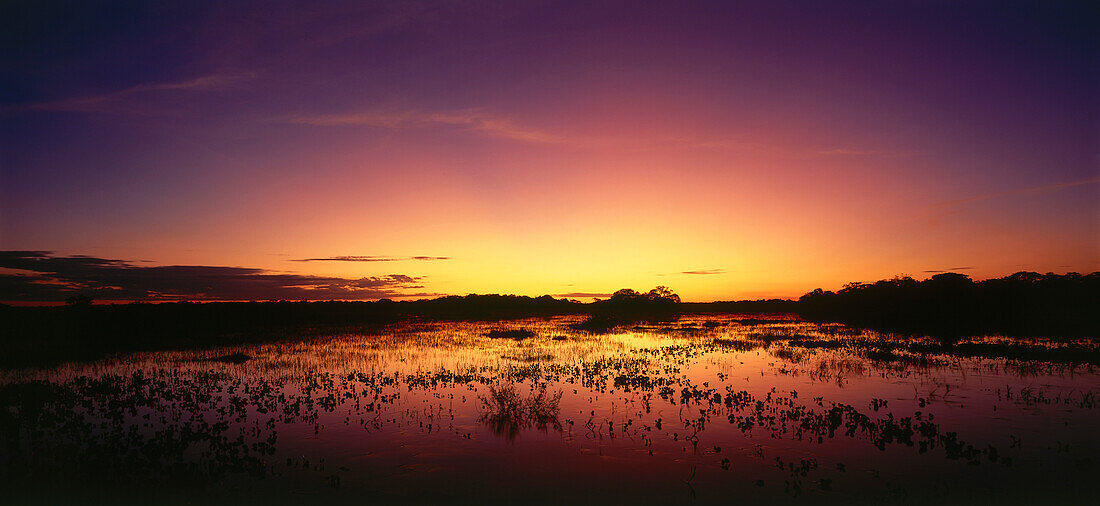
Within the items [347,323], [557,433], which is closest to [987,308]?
[557,433]

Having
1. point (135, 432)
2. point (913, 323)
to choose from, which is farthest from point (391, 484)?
point (913, 323)

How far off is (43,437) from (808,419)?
20.3 meters

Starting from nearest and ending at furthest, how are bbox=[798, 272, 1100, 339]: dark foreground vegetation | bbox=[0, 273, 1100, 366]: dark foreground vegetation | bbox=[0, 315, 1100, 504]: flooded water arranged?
bbox=[0, 315, 1100, 504]: flooded water < bbox=[0, 273, 1100, 366]: dark foreground vegetation < bbox=[798, 272, 1100, 339]: dark foreground vegetation

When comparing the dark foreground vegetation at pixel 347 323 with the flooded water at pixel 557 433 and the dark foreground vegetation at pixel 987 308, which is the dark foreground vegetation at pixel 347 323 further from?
the flooded water at pixel 557 433

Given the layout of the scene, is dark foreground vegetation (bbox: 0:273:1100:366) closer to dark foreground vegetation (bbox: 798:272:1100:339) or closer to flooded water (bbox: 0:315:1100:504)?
dark foreground vegetation (bbox: 798:272:1100:339)

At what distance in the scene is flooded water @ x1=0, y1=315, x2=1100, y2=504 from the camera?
10.2 m

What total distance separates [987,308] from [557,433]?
218 ft

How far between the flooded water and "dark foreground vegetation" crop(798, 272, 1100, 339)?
27.4 m

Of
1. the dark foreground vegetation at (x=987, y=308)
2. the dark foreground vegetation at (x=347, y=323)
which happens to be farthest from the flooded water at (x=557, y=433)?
the dark foreground vegetation at (x=987, y=308)

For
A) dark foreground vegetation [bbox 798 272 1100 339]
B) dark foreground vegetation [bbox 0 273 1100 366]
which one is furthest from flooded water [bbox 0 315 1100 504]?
dark foreground vegetation [bbox 798 272 1100 339]

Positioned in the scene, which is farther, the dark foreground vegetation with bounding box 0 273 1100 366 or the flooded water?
the dark foreground vegetation with bounding box 0 273 1100 366

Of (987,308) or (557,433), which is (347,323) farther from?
(987,308)

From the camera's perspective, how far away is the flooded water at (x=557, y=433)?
33.5ft

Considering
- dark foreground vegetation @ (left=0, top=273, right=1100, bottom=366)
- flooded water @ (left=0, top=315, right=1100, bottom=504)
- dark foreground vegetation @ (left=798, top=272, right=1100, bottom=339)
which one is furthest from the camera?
dark foreground vegetation @ (left=798, top=272, right=1100, bottom=339)
